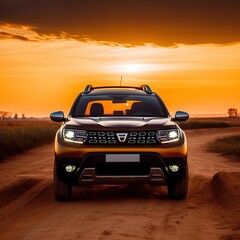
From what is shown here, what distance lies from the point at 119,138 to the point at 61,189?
A: 48.5 inches

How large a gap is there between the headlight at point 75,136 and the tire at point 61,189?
1.75 feet

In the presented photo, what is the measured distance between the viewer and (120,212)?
8.50 m

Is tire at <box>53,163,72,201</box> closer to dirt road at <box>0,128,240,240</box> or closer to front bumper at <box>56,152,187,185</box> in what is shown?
dirt road at <box>0,128,240,240</box>

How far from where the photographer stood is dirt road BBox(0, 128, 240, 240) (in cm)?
709

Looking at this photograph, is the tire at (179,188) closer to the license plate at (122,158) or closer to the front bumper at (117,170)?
the front bumper at (117,170)

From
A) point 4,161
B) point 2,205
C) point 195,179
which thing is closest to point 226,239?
point 2,205

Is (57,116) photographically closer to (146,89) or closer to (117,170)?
(117,170)

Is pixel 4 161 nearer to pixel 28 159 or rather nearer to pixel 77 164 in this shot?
pixel 28 159

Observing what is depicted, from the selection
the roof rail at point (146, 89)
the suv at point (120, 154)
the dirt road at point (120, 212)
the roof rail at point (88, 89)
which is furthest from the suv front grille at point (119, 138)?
the roof rail at point (146, 89)

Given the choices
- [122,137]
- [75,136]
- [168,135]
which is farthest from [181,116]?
[75,136]

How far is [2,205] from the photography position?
9891 mm

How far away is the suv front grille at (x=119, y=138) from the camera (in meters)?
9.24

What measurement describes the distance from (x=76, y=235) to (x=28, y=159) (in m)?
12.6

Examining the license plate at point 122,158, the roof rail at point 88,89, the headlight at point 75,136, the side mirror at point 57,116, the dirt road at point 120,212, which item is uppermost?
the roof rail at point 88,89
